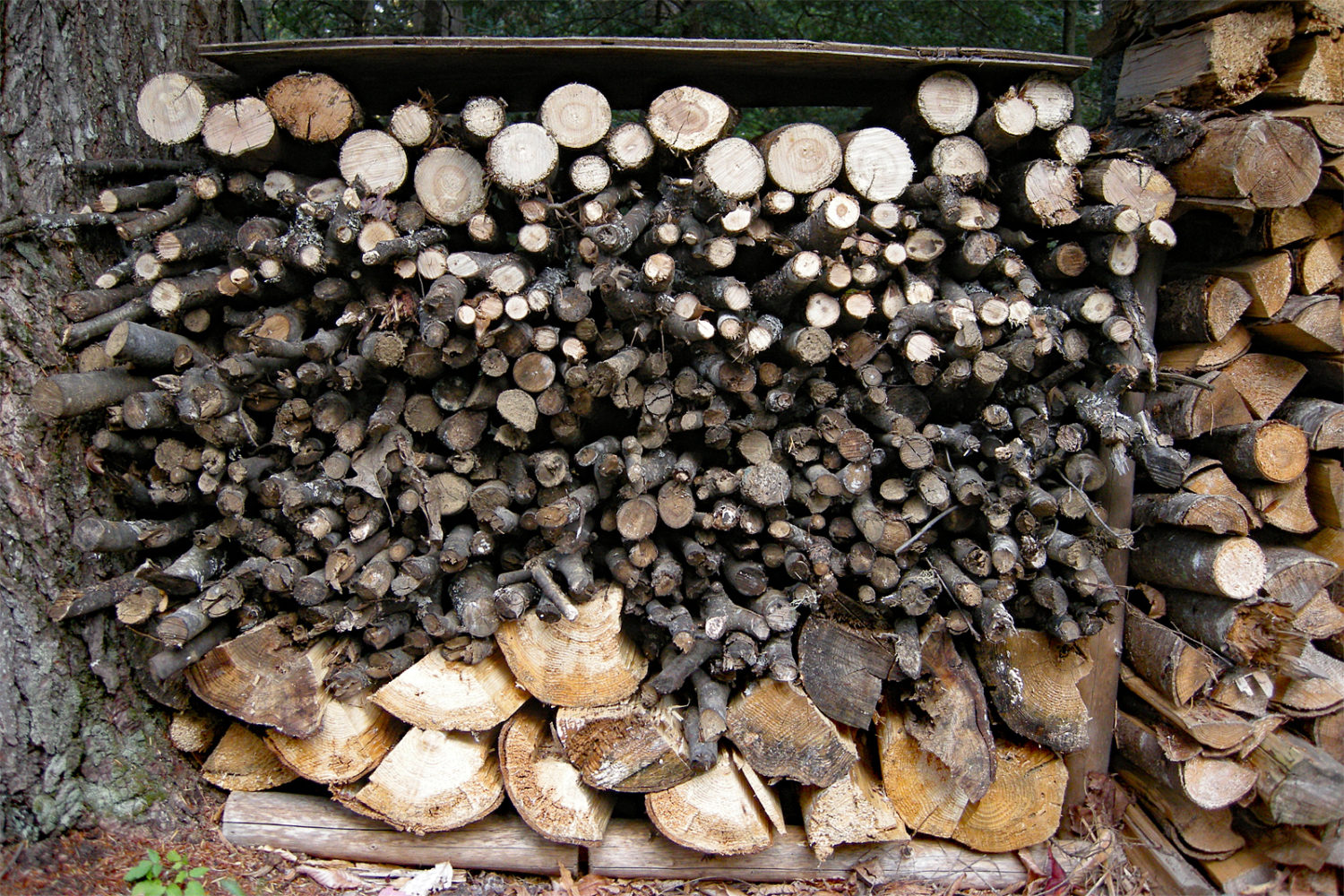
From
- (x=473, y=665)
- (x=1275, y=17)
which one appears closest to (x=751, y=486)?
(x=473, y=665)

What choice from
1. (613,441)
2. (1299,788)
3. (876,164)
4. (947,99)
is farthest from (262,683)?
(1299,788)

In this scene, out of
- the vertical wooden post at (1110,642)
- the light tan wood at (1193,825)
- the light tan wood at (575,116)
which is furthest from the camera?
the light tan wood at (1193,825)

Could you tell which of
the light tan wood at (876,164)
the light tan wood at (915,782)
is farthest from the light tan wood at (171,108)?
the light tan wood at (915,782)

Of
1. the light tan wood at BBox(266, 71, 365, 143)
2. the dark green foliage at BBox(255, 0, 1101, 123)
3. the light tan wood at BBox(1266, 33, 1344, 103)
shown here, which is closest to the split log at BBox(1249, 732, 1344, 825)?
the light tan wood at BBox(1266, 33, 1344, 103)

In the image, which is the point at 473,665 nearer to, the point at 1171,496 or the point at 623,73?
the point at 623,73

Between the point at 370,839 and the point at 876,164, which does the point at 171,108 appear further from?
the point at 370,839

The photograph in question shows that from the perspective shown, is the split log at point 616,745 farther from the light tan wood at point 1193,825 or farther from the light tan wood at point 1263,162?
the light tan wood at point 1263,162

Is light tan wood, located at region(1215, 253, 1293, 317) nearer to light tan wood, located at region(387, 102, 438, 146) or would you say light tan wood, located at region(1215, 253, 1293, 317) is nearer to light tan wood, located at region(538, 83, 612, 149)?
light tan wood, located at region(538, 83, 612, 149)
